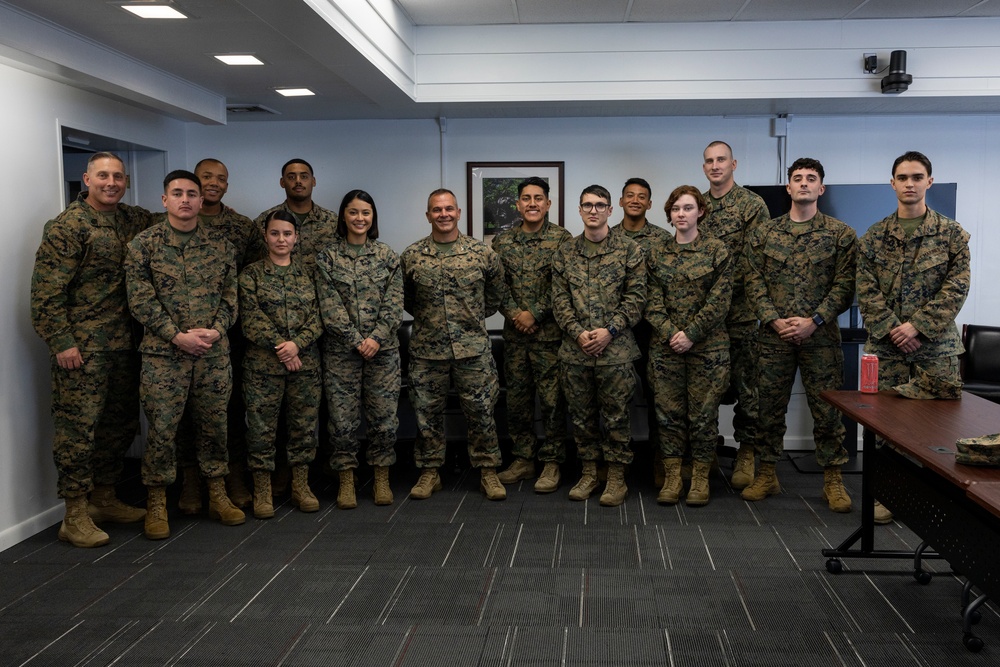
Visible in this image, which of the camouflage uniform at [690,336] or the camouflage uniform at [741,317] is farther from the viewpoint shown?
the camouflage uniform at [741,317]

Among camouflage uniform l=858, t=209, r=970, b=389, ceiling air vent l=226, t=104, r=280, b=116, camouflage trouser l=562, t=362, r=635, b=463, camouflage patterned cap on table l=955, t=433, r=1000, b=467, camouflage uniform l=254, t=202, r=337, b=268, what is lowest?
camouflage trouser l=562, t=362, r=635, b=463

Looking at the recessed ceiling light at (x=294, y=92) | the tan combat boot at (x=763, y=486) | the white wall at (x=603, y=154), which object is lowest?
the tan combat boot at (x=763, y=486)

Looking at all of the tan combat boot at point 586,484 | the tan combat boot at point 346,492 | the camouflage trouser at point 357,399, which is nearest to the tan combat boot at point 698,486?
the tan combat boot at point 586,484

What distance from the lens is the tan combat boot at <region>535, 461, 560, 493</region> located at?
15.6ft

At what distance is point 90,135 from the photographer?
4.88m

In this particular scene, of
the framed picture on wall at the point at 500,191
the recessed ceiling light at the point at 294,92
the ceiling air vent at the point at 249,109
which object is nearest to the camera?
the recessed ceiling light at the point at 294,92

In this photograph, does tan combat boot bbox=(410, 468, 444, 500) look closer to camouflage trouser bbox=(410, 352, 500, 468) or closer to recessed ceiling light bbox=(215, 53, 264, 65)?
camouflage trouser bbox=(410, 352, 500, 468)

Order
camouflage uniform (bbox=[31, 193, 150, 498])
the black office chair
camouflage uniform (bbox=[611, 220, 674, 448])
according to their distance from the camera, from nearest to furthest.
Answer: camouflage uniform (bbox=[31, 193, 150, 498])
camouflage uniform (bbox=[611, 220, 674, 448])
the black office chair

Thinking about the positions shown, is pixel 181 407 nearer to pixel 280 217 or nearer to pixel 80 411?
pixel 80 411

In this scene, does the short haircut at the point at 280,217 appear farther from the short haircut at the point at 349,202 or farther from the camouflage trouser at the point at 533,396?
the camouflage trouser at the point at 533,396

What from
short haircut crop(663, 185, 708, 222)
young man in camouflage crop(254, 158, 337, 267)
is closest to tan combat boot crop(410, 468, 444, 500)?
young man in camouflage crop(254, 158, 337, 267)

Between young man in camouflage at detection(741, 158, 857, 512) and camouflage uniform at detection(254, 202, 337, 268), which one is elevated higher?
camouflage uniform at detection(254, 202, 337, 268)

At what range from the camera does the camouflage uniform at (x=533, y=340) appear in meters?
4.81

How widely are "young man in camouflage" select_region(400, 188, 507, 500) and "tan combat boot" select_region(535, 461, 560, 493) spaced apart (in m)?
0.23
